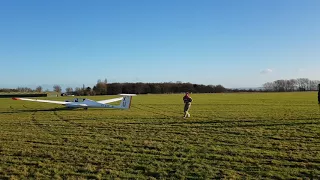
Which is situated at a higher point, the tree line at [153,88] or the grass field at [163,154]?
the tree line at [153,88]

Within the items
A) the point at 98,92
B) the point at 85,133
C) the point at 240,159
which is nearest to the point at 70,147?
the point at 85,133

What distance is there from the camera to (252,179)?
6070 millimetres

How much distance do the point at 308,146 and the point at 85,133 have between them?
836cm

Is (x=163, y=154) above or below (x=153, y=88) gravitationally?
below

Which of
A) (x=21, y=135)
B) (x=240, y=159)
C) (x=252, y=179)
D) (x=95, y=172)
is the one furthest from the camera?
(x=21, y=135)

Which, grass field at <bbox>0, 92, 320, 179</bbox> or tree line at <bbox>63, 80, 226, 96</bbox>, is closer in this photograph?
grass field at <bbox>0, 92, 320, 179</bbox>

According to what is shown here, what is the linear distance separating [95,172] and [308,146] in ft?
21.5

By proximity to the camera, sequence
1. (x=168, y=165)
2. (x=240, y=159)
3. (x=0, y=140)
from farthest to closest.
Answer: (x=0, y=140) → (x=240, y=159) → (x=168, y=165)

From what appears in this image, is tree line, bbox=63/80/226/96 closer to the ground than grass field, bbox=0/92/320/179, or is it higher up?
higher up

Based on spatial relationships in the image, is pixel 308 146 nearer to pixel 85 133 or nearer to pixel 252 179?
pixel 252 179

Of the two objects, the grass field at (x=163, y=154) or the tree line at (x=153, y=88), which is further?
the tree line at (x=153, y=88)

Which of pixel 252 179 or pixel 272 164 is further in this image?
pixel 272 164

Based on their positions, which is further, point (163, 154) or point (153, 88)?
point (153, 88)

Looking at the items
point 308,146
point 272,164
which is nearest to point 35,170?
point 272,164
